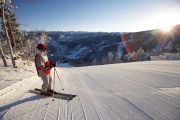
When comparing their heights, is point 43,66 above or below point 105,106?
above

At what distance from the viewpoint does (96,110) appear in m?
6.51

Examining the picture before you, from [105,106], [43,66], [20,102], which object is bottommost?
[105,106]

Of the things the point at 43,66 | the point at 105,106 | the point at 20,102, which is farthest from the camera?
the point at 43,66

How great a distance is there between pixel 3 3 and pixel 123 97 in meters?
15.7

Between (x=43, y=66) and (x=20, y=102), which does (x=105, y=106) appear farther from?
(x=20, y=102)

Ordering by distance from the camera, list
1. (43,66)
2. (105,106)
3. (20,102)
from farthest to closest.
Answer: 1. (43,66)
2. (20,102)
3. (105,106)

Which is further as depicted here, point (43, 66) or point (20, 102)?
point (43, 66)

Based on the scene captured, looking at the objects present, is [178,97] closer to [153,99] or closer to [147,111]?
[153,99]

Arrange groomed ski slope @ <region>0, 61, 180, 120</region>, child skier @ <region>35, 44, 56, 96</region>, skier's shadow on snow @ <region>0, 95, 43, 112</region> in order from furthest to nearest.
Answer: child skier @ <region>35, 44, 56, 96</region>
skier's shadow on snow @ <region>0, 95, 43, 112</region>
groomed ski slope @ <region>0, 61, 180, 120</region>

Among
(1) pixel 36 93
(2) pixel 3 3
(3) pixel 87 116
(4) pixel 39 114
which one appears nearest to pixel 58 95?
(1) pixel 36 93

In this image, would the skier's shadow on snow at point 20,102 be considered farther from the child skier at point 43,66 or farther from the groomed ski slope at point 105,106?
the child skier at point 43,66

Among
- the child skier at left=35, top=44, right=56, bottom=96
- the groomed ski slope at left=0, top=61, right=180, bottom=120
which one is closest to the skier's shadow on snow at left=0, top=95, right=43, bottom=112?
the groomed ski slope at left=0, top=61, right=180, bottom=120

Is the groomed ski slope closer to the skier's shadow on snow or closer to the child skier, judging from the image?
the skier's shadow on snow

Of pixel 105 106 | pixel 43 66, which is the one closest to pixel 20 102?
pixel 43 66
